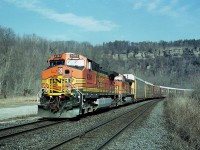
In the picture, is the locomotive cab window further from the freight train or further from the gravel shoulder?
the gravel shoulder

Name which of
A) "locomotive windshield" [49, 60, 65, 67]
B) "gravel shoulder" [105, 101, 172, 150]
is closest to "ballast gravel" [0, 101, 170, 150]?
"gravel shoulder" [105, 101, 172, 150]

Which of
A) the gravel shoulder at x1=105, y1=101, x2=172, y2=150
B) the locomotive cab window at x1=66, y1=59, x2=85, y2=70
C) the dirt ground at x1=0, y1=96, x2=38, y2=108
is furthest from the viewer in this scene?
the dirt ground at x1=0, y1=96, x2=38, y2=108

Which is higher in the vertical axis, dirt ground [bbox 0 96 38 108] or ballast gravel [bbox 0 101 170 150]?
dirt ground [bbox 0 96 38 108]

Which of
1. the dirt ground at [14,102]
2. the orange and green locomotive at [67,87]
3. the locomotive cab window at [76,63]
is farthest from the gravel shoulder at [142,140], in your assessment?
the dirt ground at [14,102]

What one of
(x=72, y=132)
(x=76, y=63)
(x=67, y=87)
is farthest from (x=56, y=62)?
(x=72, y=132)

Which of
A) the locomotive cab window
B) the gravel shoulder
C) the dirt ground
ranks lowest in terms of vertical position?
the gravel shoulder

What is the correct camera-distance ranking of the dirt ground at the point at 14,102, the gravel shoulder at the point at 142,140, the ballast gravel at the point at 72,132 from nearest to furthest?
the ballast gravel at the point at 72,132
the gravel shoulder at the point at 142,140
the dirt ground at the point at 14,102

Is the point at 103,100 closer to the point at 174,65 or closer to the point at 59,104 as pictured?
the point at 59,104

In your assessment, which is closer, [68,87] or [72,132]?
[72,132]

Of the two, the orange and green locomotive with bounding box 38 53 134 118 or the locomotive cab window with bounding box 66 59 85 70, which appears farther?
the locomotive cab window with bounding box 66 59 85 70

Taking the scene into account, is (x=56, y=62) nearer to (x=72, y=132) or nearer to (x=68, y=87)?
(x=68, y=87)

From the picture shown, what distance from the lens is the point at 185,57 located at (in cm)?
16450

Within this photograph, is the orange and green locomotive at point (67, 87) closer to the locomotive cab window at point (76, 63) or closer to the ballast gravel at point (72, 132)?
the locomotive cab window at point (76, 63)

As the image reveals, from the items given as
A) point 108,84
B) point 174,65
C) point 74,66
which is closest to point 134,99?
point 108,84
